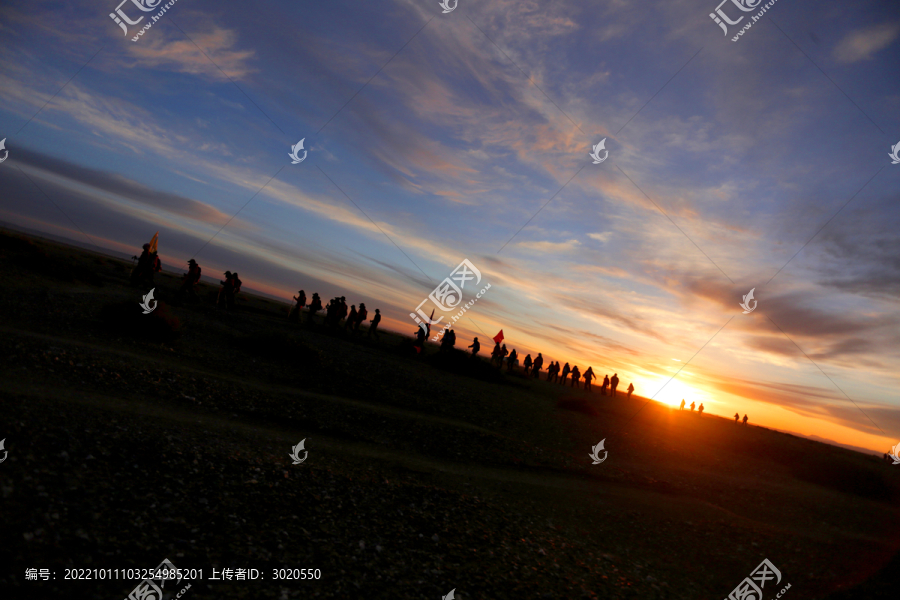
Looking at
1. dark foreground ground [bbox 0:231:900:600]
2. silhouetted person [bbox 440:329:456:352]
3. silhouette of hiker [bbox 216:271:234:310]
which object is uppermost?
silhouetted person [bbox 440:329:456:352]

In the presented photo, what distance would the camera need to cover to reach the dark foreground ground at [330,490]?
→ 249 inches

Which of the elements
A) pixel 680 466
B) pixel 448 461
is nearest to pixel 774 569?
pixel 448 461

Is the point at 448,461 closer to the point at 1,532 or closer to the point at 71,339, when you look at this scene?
the point at 1,532

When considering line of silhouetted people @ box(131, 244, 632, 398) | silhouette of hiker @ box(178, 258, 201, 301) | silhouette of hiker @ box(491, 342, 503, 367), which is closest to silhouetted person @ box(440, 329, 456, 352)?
line of silhouetted people @ box(131, 244, 632, 398)

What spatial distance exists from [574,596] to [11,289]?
25.0 meters

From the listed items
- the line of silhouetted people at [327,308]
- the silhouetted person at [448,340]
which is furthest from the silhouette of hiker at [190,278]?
the silhouetted person at [448,340]

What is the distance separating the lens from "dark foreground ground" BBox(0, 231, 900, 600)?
633cm

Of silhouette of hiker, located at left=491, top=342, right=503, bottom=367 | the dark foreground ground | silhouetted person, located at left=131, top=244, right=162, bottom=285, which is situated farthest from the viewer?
silhouette of hiker, located at left=491, top=342, right=503, bottom=367

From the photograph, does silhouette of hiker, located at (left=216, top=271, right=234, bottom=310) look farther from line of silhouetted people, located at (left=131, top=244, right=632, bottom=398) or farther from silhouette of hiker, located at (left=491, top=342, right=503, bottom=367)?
silhouette of hiker, located at (left=491, top=342, right=503, bottom=367)

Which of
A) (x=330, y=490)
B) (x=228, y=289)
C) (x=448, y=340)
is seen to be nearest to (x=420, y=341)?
(x=448, y=340)

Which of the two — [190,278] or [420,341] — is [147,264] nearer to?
[190,278]

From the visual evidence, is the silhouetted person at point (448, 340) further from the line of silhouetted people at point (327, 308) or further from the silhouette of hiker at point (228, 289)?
the silhouette of hiker at point (228, 289)

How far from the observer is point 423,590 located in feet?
22.4

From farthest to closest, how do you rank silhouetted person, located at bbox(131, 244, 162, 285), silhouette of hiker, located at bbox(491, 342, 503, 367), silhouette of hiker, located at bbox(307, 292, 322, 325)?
silhouette of hiker, located at bbox(491, 342, 503, 367)
silhouette of hiker, located at bbox(307, 292, 322, 325)
silhouetted person, located at bbox(131, 244, 162, 285)
